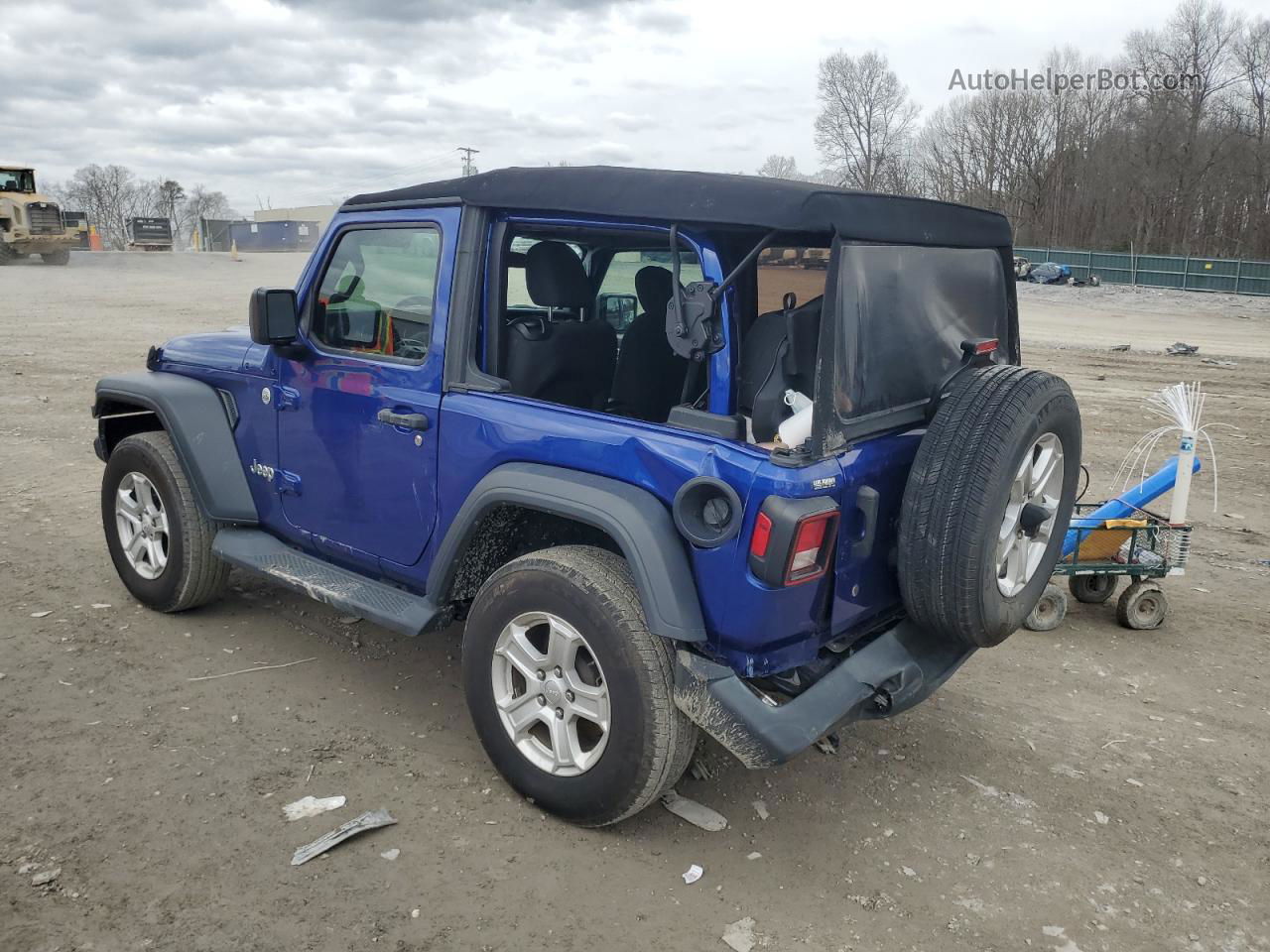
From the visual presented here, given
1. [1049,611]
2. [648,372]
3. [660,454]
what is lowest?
[1049,611]

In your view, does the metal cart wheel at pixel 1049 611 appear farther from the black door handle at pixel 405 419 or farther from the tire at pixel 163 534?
the tire at pixel 163 534

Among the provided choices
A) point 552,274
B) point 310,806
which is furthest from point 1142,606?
point 310,806

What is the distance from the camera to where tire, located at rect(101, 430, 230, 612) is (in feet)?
14.2

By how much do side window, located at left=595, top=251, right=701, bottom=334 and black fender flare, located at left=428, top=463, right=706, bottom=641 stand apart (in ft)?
3.41

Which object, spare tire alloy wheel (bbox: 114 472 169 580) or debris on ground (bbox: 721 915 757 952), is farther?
spare tire alloy wheel (bbox: 114 472 169 580)

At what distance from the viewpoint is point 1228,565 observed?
5.92 meters

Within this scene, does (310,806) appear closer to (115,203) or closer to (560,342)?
(560,342)

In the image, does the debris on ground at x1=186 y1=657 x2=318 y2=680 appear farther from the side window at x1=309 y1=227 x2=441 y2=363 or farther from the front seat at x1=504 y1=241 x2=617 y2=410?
the front seat at x1=504 y1=241 x2=617 y2=410

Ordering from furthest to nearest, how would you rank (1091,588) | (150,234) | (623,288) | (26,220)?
(150,234) → (26,220) → (1091,588) → (623,288)

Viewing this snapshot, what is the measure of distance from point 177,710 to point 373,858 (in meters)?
1.33

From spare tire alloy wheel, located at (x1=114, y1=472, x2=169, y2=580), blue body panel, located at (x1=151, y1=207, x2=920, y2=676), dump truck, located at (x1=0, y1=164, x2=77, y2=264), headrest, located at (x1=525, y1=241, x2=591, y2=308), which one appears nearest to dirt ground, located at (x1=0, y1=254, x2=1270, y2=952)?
spare tire alloy wheel, located at (x1=114, y1=472, x2=169, y2=580)

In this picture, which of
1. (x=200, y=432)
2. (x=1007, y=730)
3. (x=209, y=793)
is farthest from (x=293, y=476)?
(x=1007, y=730)

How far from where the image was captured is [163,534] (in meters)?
4.54

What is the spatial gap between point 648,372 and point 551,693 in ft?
4.29
